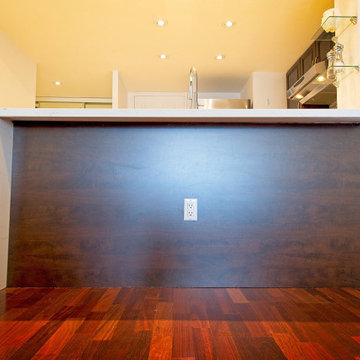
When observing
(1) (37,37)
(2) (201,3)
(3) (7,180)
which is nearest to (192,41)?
(2) (201,3)

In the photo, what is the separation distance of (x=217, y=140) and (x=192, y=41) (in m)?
2.42

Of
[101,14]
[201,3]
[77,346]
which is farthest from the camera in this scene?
[101,14]

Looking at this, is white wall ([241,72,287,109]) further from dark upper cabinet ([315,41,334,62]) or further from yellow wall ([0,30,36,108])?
yellow wall ([0,30,36,108])

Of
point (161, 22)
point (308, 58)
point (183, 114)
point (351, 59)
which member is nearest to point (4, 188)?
point (183, 114)

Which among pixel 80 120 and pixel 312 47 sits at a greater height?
pixel 312 47

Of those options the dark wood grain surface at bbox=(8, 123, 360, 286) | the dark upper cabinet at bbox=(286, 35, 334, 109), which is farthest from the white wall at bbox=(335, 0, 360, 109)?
the dark upper cabinet at bbox=(286, 35, 334, 109)

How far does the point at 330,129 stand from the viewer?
1301mm

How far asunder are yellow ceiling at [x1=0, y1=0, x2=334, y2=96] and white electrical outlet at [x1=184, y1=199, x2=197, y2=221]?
214 cm

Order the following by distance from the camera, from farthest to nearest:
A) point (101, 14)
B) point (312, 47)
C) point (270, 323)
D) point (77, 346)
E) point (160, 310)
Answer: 1. point (312, 47)
2. point (101, 14)
3. point (160, 310)
4. point (270, 323)
5. point (77, 346)

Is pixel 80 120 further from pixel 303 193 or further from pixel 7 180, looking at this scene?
pixel 303 193

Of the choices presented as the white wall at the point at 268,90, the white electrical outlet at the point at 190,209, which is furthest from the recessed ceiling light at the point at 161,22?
the white electrical outlet at the point at 190,209

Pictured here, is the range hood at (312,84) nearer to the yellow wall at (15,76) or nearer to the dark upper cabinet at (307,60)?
the dark upper cabinet at (307,60)

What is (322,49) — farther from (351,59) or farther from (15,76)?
(15,76)

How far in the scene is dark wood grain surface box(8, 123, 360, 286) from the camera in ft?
4.18
